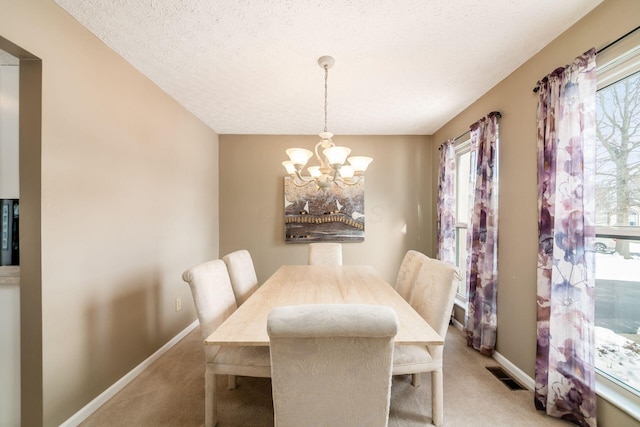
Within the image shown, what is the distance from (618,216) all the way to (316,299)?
179cm

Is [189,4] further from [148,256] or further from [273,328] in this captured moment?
[148,256]

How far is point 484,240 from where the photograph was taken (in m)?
2.42

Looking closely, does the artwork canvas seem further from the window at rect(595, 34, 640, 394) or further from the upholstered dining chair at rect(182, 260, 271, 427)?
the window at rect(595, 34, 640, 394)

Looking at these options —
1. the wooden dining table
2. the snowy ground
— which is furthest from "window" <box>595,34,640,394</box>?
the wooden dining table

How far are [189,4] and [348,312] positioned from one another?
1.81 metres

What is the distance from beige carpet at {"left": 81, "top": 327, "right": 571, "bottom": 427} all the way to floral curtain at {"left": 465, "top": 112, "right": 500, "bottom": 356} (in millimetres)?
296

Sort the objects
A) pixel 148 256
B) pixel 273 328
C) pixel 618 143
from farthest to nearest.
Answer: pixel 148 256 < pixel 618 143 < pixel 273 328

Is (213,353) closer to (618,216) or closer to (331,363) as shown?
(331,363)

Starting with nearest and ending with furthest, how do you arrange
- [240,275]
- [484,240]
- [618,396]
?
[618,396] → [240,275] → [484,240]

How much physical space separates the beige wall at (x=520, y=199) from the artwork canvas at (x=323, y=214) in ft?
5.98

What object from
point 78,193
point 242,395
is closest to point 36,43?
point 78,193

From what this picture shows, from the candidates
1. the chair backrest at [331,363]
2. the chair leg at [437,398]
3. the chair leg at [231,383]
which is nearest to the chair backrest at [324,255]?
the chair leg at [231,383]

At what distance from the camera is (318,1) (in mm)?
1458

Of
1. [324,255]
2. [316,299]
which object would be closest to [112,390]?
[316,299]
